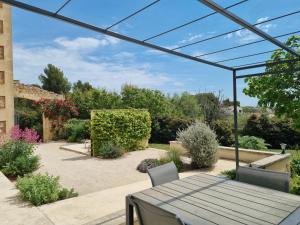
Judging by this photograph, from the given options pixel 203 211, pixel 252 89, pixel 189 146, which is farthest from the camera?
pixel 189 146

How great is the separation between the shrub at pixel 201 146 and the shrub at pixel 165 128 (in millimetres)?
7172

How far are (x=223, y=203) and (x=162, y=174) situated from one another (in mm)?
1072

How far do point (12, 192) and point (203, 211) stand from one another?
4219mm

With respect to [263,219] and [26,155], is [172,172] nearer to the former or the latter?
[263,219]

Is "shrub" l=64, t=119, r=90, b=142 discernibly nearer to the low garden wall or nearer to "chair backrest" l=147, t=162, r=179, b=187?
the low garden wall

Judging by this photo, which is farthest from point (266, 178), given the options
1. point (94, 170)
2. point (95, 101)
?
point (95, 101)

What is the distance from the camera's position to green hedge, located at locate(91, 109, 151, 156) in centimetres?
1013

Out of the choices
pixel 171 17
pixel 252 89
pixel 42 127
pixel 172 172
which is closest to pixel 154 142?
pixel 42 127

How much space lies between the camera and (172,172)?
3.50 meters

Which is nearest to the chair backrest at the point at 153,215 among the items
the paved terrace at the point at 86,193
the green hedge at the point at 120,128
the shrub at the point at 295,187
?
the paved terrace at the point at 86,193

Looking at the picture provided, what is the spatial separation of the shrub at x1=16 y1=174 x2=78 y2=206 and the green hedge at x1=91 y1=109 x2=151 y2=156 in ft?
16.5

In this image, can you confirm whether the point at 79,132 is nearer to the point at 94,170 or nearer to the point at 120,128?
the point at 120,128

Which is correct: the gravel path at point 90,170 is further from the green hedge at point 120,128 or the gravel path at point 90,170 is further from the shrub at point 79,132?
the shrub at point 79,132

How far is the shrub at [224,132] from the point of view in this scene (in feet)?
39.1
